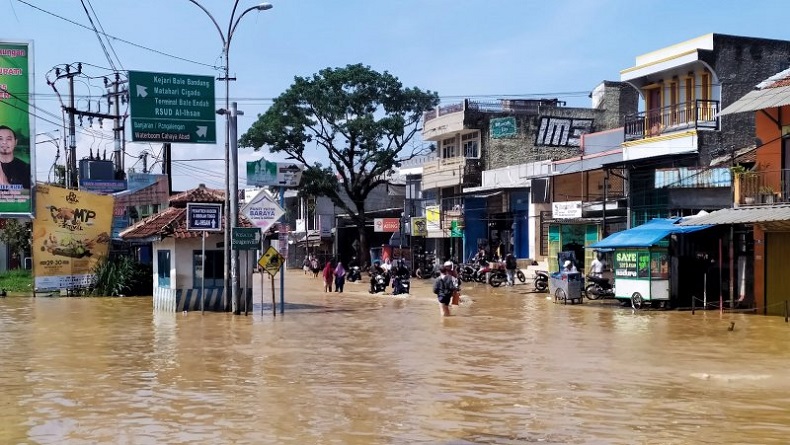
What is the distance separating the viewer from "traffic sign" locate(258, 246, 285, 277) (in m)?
24.6

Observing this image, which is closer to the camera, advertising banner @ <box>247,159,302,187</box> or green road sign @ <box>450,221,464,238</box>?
advertising banner @ <box>247,159,302,187</box>

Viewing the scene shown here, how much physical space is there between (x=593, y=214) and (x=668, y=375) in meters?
23.5

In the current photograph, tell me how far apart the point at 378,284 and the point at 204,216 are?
12.8 meters

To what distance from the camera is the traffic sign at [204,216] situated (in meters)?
25.2

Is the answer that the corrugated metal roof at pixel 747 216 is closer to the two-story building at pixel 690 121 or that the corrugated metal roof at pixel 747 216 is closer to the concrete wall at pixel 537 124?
the two-story building at pixel 690 121

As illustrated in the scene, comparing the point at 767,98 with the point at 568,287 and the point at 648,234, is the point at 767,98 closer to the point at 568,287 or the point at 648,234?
the point at 648,234

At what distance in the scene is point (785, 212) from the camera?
69.1 feet

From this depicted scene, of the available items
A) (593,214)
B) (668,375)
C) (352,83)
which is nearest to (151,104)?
(668,375)

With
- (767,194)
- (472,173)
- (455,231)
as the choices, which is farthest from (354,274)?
(767,194)

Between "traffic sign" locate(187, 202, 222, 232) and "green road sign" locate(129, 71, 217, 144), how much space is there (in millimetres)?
2208

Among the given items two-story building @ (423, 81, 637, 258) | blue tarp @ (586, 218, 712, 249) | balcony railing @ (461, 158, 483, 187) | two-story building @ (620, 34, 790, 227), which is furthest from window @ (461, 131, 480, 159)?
blue tarp @ (586, 218, 712, 249)

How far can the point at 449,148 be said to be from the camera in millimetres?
51781

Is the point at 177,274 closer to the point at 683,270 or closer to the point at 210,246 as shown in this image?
the point at 210,246

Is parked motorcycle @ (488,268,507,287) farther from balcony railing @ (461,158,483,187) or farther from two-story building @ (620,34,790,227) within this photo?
balcony railing @ (461,158,483,187)
